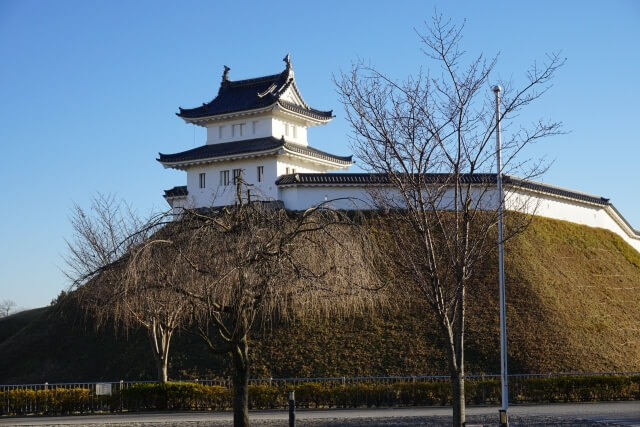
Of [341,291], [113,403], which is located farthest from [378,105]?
[113,403]

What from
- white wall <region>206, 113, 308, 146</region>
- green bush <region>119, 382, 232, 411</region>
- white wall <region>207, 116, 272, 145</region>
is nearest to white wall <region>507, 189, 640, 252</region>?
white wall <region>206, 113, 308, 146</region>

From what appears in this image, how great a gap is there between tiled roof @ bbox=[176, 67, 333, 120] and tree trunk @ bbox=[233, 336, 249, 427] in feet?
91.4

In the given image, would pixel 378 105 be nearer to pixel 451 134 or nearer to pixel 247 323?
pixel 451 134

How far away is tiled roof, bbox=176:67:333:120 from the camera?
43.5 m

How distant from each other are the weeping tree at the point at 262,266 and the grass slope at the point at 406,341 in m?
13.4

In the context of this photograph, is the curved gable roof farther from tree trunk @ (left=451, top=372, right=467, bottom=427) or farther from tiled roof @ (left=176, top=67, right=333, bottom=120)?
tree trunk @ (left=451, top=372, right=467, bottom=427)

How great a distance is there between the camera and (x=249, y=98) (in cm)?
4478

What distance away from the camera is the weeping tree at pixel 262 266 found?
1546cm

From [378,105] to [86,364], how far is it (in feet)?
70.9

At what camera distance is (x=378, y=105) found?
1562 centimetres

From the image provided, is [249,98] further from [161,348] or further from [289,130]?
[161,348]

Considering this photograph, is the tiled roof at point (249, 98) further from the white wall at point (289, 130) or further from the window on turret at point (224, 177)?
the window on turret at point (224, 177)

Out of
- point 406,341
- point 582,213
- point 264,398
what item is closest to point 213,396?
point 264,398

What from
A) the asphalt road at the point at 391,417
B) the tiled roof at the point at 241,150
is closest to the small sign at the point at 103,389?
the asphalt road at the point at 391,417
